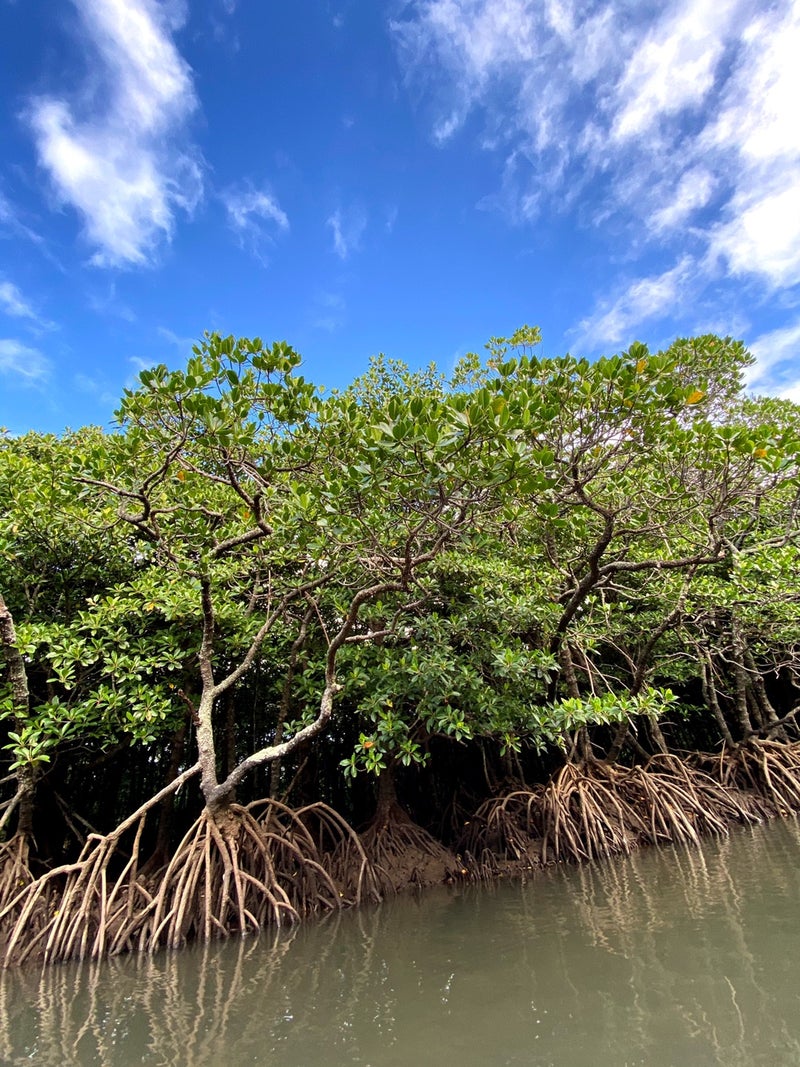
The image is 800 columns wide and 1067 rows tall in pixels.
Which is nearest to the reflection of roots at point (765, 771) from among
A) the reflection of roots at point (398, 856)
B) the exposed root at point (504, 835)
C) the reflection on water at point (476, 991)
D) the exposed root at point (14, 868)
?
the exposed root at point (504, 835)

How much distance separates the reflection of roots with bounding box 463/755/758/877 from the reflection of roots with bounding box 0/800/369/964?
6.27 ft

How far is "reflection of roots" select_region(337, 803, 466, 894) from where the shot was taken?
18.7ft

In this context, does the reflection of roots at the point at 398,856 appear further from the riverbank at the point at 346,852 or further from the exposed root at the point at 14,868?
the exposed root at the point at 14,868

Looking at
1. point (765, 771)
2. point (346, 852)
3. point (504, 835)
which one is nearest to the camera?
point (346, 852)

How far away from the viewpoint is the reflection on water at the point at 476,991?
2.40 metres

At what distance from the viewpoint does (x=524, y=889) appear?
5.11 meters

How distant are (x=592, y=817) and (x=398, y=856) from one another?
6.69 feet

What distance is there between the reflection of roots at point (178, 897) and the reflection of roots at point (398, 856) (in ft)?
1.46

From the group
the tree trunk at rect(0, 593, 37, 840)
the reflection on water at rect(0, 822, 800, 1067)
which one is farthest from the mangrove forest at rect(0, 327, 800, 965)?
the reflection on water at rect(0, 822, 800, 1067)

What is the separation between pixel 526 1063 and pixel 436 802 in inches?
228

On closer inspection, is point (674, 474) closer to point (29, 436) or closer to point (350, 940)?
point (350, 940)

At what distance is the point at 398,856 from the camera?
19.9 ft

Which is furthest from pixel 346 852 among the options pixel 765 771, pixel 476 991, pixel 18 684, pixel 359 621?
pixel 765 771

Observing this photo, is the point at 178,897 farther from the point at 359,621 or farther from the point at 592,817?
the point at 592,817
